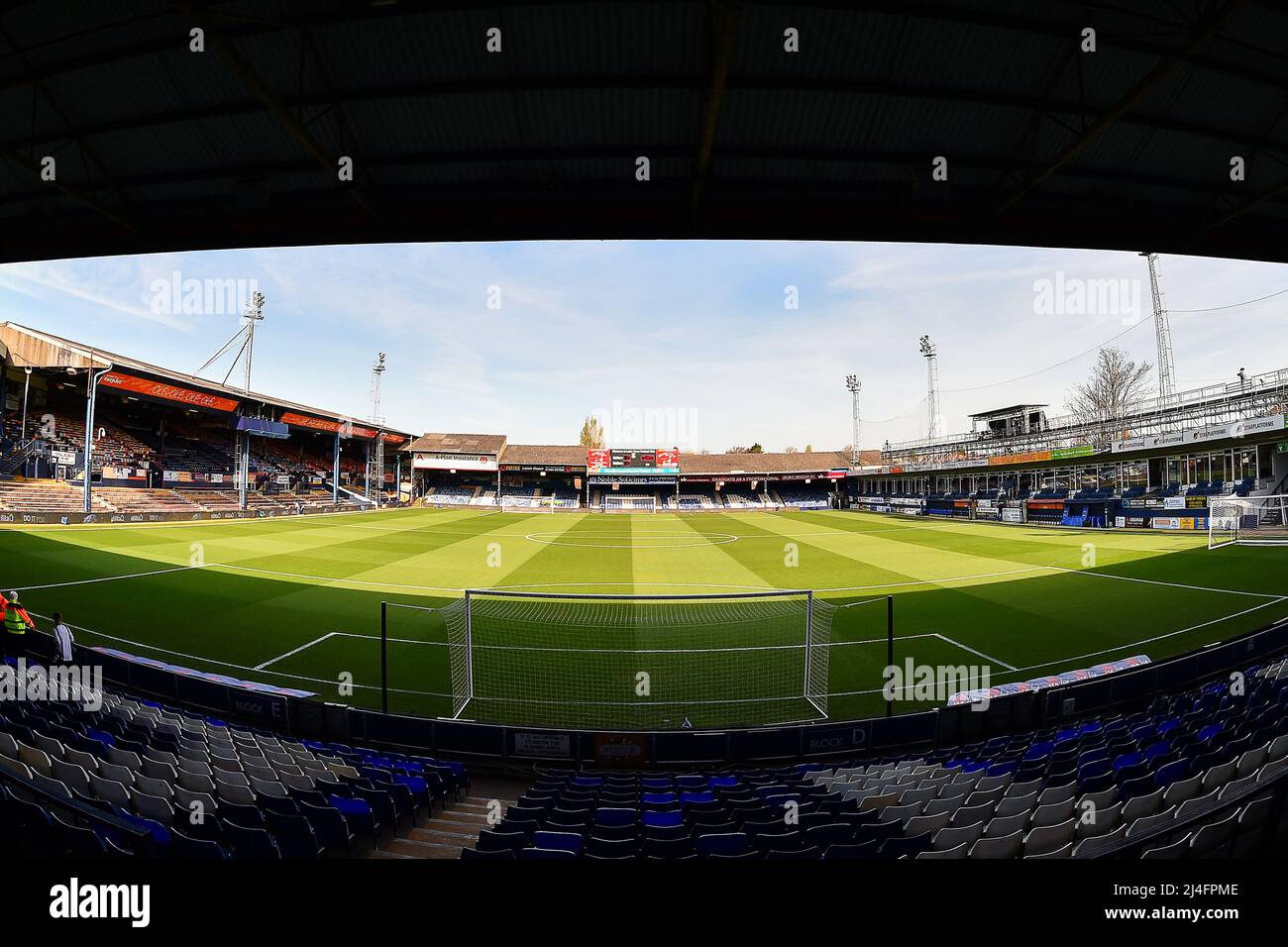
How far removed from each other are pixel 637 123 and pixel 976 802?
28.9 feet

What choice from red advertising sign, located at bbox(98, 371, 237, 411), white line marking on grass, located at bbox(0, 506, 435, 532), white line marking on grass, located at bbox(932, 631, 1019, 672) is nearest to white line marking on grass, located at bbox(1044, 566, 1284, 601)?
white line marking on grass, located at bbox(932, 631, 1019, 672)

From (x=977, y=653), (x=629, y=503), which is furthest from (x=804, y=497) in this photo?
(x=977, y=653)

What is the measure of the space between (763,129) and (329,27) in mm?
5554

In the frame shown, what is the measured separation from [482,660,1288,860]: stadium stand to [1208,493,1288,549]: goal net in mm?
31375

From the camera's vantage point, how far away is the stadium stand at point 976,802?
3373 mm

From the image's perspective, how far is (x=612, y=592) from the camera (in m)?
17.4

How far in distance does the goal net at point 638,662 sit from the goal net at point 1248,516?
97.4ft

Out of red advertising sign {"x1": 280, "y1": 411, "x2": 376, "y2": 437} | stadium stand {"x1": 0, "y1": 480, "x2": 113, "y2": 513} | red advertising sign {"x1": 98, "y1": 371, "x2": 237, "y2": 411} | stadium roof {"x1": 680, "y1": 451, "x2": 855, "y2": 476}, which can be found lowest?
stadium stand {"x1": 0, "y1": 480, "x2": 113, "y2": 513}

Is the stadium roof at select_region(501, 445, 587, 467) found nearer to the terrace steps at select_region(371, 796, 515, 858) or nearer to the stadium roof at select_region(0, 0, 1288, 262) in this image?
the stadium roof at select_region(0, 0, 1288, 262)

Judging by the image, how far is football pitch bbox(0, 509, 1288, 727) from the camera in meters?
9.89

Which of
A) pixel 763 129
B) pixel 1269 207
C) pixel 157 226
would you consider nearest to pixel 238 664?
pixel 157 226

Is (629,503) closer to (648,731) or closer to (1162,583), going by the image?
(1162,583)

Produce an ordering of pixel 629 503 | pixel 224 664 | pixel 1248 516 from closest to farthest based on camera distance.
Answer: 1. pixel 224 664
2. pixel 1248 516
3. pixel 629 503

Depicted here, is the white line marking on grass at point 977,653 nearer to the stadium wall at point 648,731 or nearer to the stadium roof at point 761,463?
the stadium wall at point 648,731
